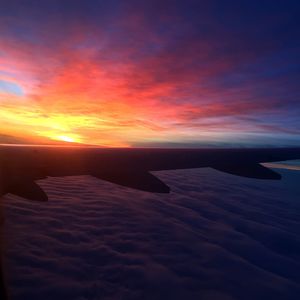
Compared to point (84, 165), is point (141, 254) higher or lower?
lower

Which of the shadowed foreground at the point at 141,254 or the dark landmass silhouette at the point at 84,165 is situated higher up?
the dark landmass silhouette at the point at 84,165

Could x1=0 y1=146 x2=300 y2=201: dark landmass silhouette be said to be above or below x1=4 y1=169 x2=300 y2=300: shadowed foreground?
above

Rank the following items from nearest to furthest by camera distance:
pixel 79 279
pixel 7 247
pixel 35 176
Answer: pixel 35 176
pixel 79 279
pixel 7 247

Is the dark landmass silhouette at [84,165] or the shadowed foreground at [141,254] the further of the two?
the shadowed foreground at [141,254]

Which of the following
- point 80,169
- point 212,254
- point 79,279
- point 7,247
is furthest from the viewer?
point 212,254

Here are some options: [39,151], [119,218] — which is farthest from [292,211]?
[39,151]

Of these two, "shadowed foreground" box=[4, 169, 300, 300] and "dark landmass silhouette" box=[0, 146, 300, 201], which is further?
"shadowed foreground" box=[4, 169, 300, 300]

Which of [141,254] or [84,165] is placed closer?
[84,165]

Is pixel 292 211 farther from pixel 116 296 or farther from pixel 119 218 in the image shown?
pixel 116 296
